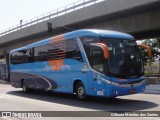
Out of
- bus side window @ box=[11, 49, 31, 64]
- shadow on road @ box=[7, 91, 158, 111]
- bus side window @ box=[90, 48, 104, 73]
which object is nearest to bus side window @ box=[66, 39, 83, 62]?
bus side window @ box=[90, 48, 104, 73]

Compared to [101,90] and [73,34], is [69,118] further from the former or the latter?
[73,34]

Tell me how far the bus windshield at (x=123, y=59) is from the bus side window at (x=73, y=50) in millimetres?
1770

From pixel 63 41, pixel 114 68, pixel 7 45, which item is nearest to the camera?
pixel 114 68

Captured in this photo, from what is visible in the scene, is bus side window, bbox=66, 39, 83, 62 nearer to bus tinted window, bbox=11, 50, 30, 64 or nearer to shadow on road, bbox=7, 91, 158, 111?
shadow on road, bbox=7, 91, 158, 111

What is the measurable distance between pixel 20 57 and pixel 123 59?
1095 cm

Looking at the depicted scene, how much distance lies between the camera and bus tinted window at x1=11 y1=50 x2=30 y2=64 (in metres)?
21.4

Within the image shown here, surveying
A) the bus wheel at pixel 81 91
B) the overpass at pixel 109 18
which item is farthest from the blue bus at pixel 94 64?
the overpass at pixel 109 18

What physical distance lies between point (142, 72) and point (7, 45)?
39208mm

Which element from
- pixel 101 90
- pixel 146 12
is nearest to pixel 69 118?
pixel 101 90

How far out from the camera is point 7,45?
166 ft

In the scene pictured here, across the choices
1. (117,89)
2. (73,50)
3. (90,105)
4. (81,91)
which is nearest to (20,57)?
(73,50)

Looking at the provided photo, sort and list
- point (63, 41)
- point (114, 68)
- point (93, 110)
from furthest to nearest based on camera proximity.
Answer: point (63, 41)
point (114, 68)
point (93, 110)

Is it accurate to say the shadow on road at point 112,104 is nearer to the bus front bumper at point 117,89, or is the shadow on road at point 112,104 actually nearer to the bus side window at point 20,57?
the bus front bumper at point 117,89

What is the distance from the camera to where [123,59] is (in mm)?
13500
